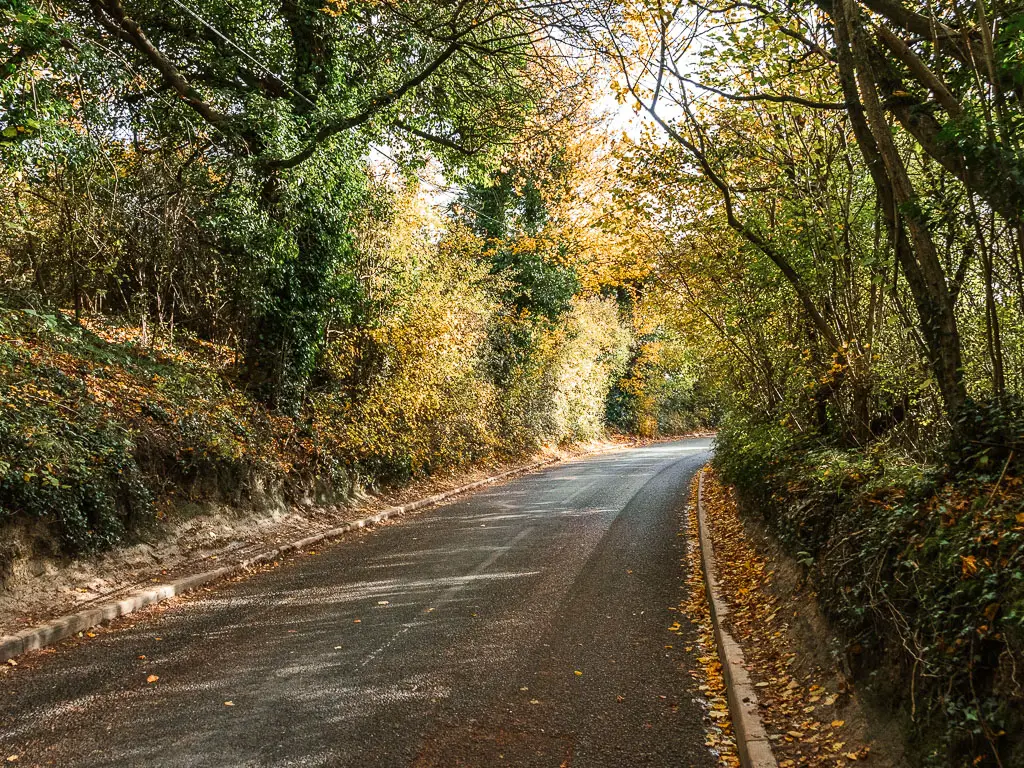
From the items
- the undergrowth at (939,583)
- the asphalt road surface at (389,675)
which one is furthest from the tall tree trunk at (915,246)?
the asphalt road surface at (389,675)

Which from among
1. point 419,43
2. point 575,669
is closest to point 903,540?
point 575,669

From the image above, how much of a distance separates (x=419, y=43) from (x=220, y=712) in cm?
1169

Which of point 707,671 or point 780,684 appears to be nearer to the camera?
point 780,684

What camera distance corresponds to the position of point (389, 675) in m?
5.29

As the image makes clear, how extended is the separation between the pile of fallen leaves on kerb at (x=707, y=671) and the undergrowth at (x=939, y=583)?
0.95m

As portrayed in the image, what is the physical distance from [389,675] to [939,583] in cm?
388

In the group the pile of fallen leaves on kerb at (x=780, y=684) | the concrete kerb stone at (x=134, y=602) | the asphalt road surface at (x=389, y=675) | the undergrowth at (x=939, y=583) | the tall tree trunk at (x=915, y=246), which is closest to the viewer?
the undergrowth at (x=939, y=583)

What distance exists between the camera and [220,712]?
4.64m

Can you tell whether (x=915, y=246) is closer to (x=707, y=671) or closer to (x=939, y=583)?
(x=939, y=583)

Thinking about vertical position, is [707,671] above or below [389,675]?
below

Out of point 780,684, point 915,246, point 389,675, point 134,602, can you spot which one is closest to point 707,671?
point 780,684

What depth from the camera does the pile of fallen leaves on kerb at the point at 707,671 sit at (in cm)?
433

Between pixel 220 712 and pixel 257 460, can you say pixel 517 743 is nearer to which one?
pixel 220 712

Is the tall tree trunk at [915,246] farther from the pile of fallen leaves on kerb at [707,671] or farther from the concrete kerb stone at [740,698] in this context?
the pile of fallen leaves on kerb at [707,671]
